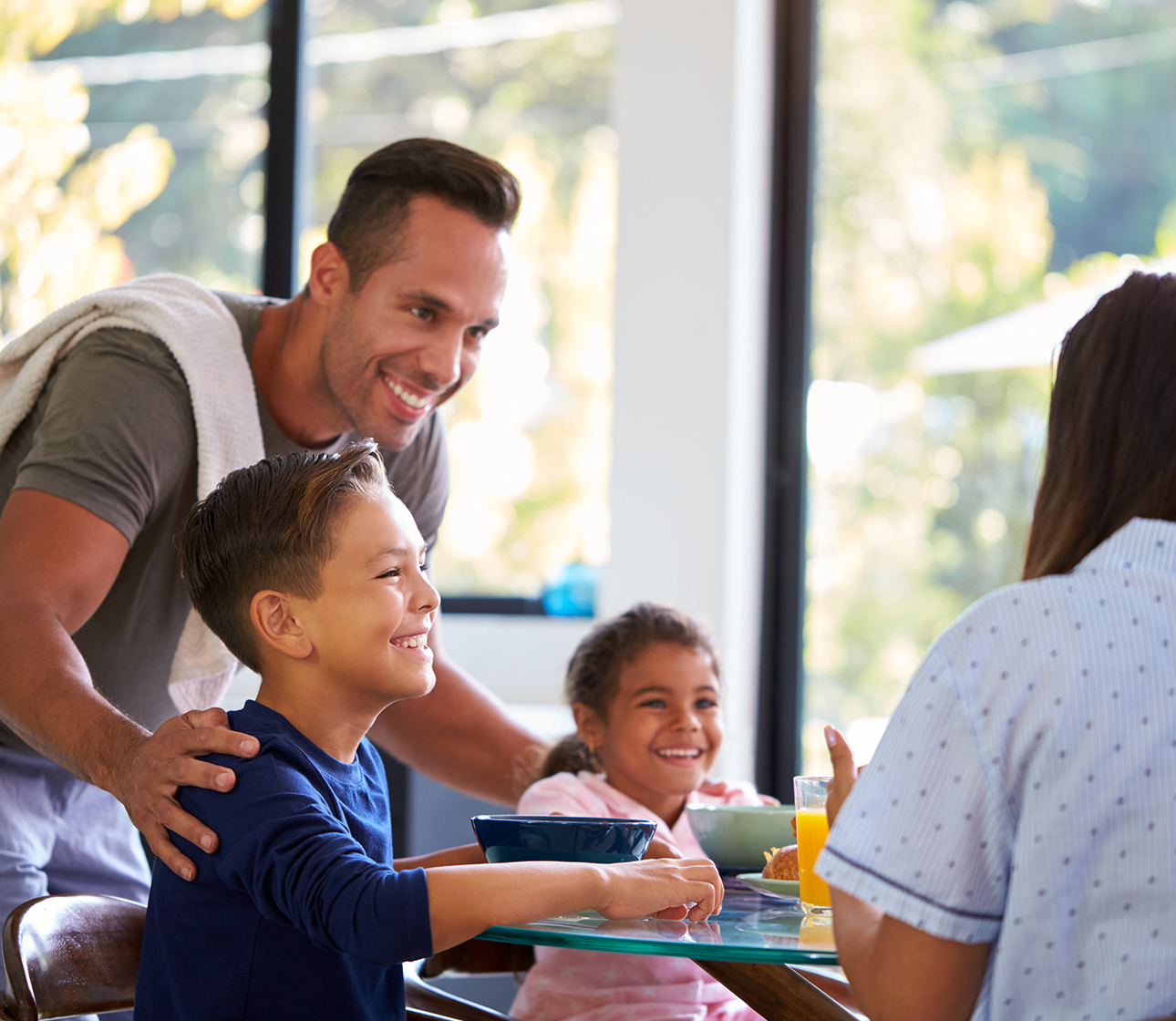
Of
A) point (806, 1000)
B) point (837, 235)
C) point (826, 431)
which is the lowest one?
point (806, 1000)

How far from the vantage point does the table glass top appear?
104cm

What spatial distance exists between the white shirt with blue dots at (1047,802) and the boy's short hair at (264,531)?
55cm

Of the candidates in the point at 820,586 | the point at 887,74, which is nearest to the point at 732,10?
the point at 887,74

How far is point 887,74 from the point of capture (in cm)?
335

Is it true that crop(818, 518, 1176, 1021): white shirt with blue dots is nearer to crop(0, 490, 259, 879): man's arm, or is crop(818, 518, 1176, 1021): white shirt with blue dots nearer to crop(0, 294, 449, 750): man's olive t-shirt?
crop(0, 490, 259, 879): man's arm

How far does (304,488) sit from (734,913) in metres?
0.55

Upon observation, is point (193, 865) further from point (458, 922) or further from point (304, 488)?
point (304, 488)

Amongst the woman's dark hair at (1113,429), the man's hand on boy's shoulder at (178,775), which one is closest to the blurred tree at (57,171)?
the man's hand on boy's shoulder at (178,775)

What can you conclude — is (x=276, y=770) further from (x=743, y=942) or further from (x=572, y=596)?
(x=572, y=596)

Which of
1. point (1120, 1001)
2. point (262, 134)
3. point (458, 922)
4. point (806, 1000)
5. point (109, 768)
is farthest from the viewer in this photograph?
point (262, 134)

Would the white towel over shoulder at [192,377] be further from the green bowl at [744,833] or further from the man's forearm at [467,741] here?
the green bowl at [744,833]

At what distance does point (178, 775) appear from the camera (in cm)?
110

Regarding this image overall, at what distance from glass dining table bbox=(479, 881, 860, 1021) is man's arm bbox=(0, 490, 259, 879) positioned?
27 centimetres

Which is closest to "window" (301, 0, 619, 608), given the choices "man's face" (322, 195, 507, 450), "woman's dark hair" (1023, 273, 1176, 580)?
"man's face" (322, 195, 507, 450)
